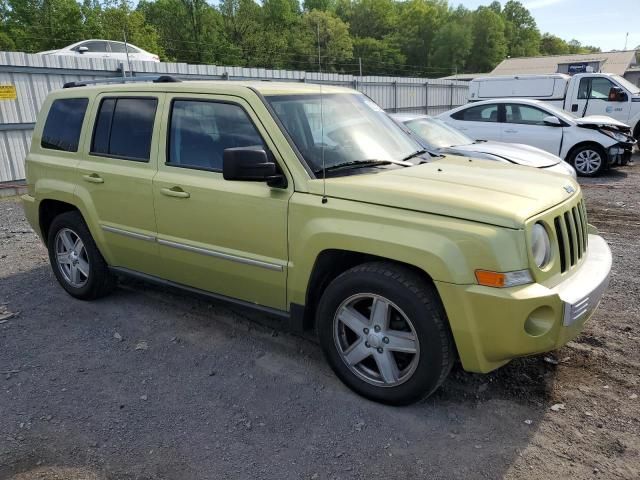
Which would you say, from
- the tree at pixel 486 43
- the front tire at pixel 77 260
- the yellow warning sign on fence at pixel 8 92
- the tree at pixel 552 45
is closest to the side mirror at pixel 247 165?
the front tire at pixel 77 260

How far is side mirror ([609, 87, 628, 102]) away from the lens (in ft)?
47.1

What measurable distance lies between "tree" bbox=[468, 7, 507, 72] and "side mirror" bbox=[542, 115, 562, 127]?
3480 inches

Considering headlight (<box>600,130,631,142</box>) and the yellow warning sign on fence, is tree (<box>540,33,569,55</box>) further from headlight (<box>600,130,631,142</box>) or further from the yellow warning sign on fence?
the yellow warning sign on fence

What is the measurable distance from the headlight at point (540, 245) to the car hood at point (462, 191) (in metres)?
0.10

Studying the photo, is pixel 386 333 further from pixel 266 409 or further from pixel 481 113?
pixel 481 113

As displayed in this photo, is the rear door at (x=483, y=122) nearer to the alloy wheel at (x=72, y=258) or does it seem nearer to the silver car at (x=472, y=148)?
the silver car at (x=472, y=148)

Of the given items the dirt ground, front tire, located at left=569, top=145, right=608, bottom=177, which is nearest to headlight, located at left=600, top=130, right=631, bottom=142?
front tire, located at left=569, top=145, right=608, bottom=177

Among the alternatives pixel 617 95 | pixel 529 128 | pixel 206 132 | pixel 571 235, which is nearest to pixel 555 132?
pixel 529 128

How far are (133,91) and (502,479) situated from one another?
12.4ft

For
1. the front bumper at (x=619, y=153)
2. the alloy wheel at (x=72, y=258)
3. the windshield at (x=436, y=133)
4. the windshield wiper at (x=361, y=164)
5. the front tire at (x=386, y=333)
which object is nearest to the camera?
the front tire at (x=386, y=333)

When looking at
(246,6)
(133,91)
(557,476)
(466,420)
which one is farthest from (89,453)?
(246,6)

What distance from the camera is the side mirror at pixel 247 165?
124 inches

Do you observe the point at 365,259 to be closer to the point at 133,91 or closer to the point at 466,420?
the point at 466,420

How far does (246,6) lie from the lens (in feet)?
193
